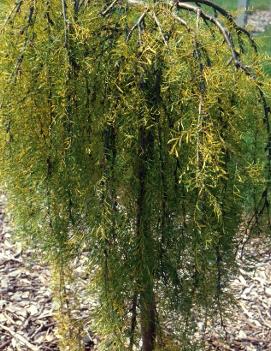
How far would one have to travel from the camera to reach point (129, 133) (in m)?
1.21

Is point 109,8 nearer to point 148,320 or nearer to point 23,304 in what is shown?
point 148,320

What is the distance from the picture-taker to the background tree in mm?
1133

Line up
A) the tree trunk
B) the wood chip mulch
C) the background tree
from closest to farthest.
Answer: the background tree < the tree trunk < the wood chip mulch

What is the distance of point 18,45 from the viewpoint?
122cm

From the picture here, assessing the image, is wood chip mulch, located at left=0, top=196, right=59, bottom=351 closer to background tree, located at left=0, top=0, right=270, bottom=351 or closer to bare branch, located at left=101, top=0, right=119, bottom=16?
background tree, located at left=0, top=0, right=270, bottom=351

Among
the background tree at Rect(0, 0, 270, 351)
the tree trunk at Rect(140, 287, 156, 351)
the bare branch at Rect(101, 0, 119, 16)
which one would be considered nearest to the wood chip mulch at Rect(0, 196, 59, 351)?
the tree trunk at Rect(140, 287, 156, 351)

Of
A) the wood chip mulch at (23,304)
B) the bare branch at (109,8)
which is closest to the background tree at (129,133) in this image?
the bare branch at (109,8)

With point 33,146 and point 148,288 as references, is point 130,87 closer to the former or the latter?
point 33,146

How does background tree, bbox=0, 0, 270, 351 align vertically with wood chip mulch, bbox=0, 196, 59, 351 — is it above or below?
above

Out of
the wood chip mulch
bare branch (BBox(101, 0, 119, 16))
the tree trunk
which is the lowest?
the wood chip mulch

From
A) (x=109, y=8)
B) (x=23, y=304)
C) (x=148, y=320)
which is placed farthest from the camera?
(x=23, y=304)

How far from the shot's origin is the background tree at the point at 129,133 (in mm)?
1133

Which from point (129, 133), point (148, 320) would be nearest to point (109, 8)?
point (129, 133)

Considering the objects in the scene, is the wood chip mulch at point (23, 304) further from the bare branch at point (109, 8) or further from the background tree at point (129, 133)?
the bare branch at point (109, 8)
